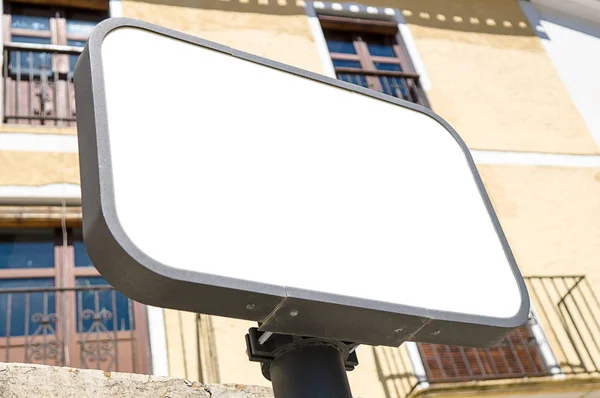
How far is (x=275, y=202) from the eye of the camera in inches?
68.1

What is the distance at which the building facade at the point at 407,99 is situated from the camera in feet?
20.4

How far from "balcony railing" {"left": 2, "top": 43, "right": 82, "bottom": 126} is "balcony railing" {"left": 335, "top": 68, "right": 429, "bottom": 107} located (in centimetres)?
302

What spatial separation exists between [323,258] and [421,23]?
28.7ft

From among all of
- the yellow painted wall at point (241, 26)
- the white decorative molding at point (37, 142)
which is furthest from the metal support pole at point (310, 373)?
the yellow painted wall at point (241, 26)

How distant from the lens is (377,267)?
174 centimetres

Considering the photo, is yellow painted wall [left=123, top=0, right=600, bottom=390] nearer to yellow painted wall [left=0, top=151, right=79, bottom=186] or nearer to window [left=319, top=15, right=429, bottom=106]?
window [left=319, top=15, right=429, bottom=106]

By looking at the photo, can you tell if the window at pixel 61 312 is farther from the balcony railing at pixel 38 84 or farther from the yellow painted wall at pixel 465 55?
the yellow painted wall at pixel 465 55

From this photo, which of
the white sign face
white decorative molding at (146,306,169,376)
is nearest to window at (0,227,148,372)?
white decorative molding at (146,306,169,376)

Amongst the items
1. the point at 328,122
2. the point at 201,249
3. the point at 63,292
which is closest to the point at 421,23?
the point at 63,292

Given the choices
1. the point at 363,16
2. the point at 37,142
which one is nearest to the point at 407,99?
the point at 363,16

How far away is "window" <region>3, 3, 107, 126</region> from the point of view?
739 cm

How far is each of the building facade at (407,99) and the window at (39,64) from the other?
0.02 m

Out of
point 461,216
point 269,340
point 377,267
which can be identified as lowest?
point 269,340

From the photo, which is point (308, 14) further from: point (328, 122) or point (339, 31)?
point (328, 122)
